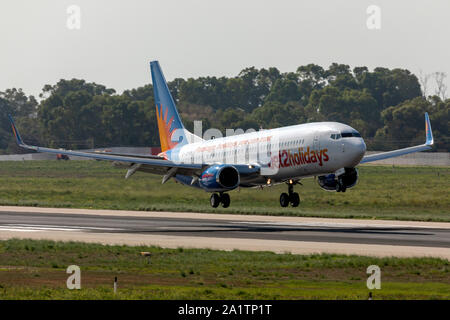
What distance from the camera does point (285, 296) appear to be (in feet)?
106

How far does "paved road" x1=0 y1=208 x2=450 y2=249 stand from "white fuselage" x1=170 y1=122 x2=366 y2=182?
14.0 ft

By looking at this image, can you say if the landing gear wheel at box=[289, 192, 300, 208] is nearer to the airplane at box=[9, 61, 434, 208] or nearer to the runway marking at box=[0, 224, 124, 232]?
the airplane at box=[9, 61, 434, 208]

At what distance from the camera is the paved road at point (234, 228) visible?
5444 centimetres

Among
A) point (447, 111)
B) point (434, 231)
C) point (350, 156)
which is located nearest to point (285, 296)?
point (350, 156)

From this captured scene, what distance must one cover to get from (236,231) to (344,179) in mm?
8123

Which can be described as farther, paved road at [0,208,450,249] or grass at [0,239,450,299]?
paved road at [0,208,450,249]

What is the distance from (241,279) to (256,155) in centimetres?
A: 2695

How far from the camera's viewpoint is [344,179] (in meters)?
59.0

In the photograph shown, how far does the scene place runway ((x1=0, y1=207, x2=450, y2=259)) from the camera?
50000 mm

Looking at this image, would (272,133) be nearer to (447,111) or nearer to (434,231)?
(434,231)

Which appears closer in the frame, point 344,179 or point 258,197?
point 344,179

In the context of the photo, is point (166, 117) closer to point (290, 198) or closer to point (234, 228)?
point (290, 198)

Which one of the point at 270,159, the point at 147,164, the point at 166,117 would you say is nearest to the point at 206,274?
the point at 270,159

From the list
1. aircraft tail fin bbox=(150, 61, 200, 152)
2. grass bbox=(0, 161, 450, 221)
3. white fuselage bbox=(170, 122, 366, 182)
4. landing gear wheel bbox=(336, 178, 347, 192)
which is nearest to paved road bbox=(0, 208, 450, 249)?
landing gear wheel bbox=(336, 178, 347, 192)
